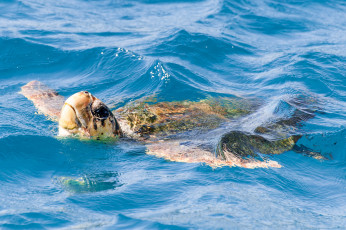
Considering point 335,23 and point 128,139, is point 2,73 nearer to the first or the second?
point 128,139

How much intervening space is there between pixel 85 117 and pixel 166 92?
9.05 feet

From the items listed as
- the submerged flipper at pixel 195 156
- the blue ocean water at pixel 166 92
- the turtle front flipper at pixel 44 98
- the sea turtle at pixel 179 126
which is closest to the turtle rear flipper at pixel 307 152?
the sea turtle at pixel 179 126

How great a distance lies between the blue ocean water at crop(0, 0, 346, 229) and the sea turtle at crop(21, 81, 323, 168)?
0.62ft

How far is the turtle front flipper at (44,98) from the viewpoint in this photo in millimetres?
6593

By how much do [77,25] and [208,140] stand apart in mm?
8000

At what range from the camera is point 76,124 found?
529cm

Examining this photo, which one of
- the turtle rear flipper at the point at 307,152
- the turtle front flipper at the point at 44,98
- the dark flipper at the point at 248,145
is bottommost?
the turtle rear flipper at the point at 307,152

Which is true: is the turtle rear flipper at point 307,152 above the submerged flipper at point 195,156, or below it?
below

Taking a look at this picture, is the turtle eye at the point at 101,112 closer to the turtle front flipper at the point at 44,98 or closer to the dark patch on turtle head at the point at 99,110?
the dark patch on turtle head at the point at 99,110

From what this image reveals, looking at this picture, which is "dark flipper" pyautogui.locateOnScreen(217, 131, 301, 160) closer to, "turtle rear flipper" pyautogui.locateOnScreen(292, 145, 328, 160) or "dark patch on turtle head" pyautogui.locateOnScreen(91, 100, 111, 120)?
"turtle rear flipper" pyautogui.locateOnScreen(292, 145, 328, 160)

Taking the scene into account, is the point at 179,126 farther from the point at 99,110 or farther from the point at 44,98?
the point at 44,98

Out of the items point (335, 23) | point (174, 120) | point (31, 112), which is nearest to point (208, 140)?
point (174, 120)

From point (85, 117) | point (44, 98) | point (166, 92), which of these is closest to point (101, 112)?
point (85, 117)

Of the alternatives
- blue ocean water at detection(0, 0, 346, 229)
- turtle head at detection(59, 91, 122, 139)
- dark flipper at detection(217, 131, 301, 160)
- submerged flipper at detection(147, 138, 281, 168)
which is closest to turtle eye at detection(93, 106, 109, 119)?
turtle head at detection(59, 91, 122, 139)
